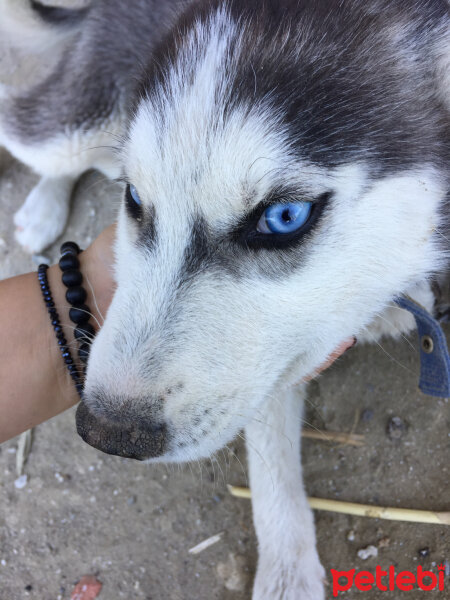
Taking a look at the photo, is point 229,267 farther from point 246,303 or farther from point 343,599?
point 343,599

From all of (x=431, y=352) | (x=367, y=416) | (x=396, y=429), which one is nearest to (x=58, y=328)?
(x=431, y=352)

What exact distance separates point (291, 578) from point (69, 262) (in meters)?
1.51

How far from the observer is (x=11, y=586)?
7.25 feet

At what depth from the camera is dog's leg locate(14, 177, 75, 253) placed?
2.56m

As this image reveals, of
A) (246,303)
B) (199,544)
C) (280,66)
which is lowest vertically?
(199,544)

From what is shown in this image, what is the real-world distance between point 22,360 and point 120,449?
0.81m

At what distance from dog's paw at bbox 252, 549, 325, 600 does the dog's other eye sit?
145 cm

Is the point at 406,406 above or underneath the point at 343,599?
above

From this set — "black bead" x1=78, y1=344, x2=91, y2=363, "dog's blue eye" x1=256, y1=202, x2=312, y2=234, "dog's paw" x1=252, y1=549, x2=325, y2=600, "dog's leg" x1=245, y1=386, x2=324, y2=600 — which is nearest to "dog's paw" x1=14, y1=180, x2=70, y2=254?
"black bead" x1=78, y1=344, x2=91, y2=363

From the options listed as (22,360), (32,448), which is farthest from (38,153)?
(32,448)

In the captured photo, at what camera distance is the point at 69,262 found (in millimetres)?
1849

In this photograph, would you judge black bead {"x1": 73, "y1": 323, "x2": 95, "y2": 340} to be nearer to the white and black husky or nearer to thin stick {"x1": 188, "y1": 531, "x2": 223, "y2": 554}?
the white and black husky

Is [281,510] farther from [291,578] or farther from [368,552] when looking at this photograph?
[368,552]

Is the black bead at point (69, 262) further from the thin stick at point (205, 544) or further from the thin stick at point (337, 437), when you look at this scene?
the thin stick at point (205, 544)
